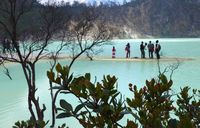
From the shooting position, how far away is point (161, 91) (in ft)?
6.43

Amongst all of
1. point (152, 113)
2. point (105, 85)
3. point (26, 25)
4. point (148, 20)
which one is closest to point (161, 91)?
point (152, 113)

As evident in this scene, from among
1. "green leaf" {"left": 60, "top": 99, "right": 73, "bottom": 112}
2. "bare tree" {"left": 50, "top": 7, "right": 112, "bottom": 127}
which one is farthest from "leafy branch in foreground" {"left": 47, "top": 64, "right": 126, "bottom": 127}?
"bare tree" {"left": 50, "top": 7, "right": 112, "bottom": 127}

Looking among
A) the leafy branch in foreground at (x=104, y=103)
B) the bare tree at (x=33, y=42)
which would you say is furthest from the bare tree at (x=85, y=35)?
the leafy branch in foreground at (x=104, y=103)

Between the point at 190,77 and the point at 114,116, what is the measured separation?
19.4 meters

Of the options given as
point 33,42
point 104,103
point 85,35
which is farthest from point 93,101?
point 85,35

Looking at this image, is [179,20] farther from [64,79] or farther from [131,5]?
[64,79]

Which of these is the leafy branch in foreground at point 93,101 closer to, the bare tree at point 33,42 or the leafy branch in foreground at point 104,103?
the leafy branch in foreground at point 104,103

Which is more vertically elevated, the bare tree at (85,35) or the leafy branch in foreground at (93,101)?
the leafy branch in foreground at (93,101)

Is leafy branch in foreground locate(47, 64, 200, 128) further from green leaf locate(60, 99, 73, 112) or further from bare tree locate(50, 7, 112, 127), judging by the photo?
bare tree locate(50, 7, 112, 127)

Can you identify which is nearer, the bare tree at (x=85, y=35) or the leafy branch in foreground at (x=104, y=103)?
the leafy branch in foreground at (x=104, y=103)

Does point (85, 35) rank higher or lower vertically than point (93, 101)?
lower

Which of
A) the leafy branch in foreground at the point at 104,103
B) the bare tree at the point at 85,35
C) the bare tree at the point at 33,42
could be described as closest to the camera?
the leafy branch in foreground at the point at 104,103

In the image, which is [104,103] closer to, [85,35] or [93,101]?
[93,101]

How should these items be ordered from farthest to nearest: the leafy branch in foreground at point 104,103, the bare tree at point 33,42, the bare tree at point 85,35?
the bare tree at point 85,35 < the bare tree at point 33,42 < the leafy branch in foreground at point 104,103
